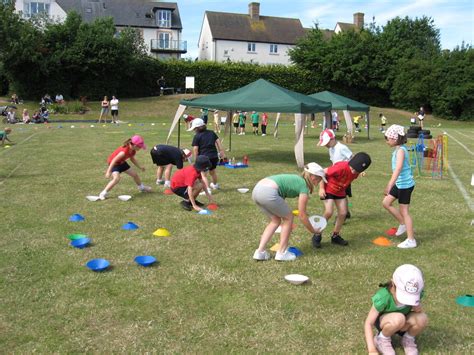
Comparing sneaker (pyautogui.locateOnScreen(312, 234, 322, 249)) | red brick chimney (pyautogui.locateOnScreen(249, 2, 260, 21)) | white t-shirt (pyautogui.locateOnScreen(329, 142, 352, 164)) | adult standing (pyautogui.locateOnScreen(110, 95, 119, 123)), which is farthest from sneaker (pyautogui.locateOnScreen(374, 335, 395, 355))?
red brick chimney (pyautogui.locateOnScreen(249, 2, 260, 21))

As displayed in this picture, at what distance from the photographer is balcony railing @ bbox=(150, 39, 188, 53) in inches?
2379

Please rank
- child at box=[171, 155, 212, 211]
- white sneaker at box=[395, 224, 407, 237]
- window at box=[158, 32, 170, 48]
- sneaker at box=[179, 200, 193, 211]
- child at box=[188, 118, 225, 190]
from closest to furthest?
white sneaker at box=[395, 224, 407, 237], child at box=[171, 155, 212, 211], sneaker at box=[179, 200, 193, 211], child at box=[188, 118, 225, 190], window at box=[158, 32, 170, 48]

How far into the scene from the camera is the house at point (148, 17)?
5909cm

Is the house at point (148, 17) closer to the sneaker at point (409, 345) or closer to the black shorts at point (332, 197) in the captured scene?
the black shorts at point (332, 197)

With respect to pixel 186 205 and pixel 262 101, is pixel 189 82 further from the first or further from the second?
pixel 186 205

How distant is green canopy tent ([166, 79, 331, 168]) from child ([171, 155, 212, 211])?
6.15m

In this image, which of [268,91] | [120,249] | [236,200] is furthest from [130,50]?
[120,249]

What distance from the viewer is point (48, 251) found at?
20.1 feet

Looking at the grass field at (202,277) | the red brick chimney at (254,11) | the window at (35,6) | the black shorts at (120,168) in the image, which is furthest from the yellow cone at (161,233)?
the red brick chimney at (254,11)

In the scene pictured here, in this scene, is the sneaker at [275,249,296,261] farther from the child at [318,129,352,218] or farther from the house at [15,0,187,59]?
the house at [15,0,187,59]

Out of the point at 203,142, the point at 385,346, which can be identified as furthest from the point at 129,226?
the point at 385,346

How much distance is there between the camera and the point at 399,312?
370cm

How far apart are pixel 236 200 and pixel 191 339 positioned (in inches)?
215

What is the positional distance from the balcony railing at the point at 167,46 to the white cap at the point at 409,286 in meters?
60.3
